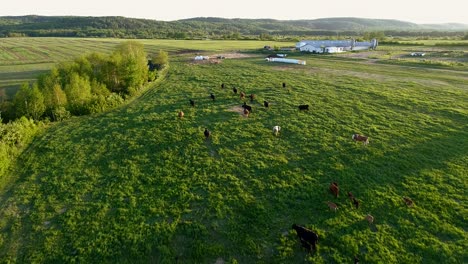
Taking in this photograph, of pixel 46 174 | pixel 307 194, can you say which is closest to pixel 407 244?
pixel 307 194

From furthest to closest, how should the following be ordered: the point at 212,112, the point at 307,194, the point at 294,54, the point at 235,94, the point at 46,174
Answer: the point at 294,54 < the point at 235,94 < the point at 212,112 < the point at 46,174 < the point at 307,194

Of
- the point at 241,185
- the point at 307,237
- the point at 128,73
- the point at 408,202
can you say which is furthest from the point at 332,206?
the point at 128,73

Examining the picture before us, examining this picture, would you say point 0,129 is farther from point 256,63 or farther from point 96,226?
point 256,63

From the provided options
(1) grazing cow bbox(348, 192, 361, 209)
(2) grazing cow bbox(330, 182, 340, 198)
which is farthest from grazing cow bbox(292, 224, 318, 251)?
(2) grazing cow bbox(330, 182, 340, 198)

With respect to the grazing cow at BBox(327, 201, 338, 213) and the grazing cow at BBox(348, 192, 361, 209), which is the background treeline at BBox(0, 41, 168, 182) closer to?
the grazing cow at BBox(327, 201, 338, 213)

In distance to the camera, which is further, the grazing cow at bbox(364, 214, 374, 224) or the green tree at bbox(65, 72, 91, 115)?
the green tree at bbox(65, 72, 91, 115)

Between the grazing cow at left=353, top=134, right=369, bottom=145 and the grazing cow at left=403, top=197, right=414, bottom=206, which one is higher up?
the grazing cow at left=353, top=134, right=369, bottom=145

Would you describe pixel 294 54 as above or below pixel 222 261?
above
